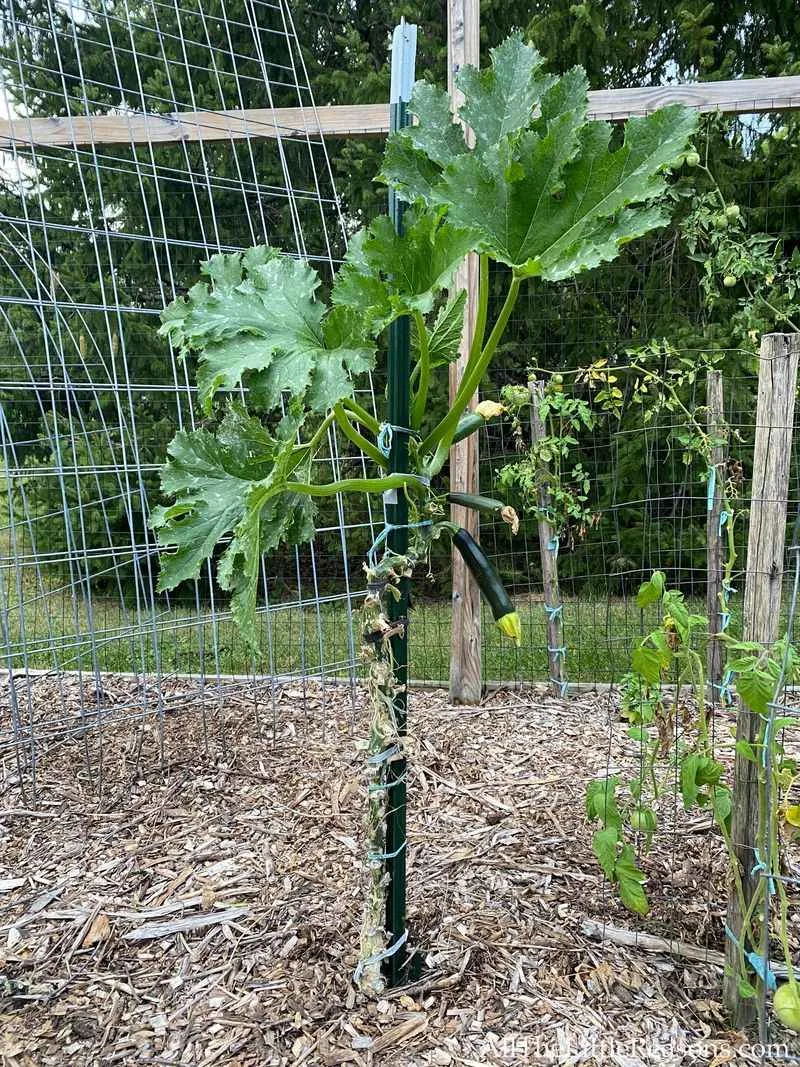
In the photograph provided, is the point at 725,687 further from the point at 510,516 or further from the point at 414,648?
the point at 414,648

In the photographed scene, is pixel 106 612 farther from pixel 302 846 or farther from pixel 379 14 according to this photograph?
pixel 379 14

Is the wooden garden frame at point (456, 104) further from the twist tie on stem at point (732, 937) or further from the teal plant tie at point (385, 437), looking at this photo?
the teal plant tie at point (385, 437)

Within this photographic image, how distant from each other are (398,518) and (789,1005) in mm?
1210

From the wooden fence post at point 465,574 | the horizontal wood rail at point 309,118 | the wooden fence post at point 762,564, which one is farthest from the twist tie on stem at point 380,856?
the horizontal wood rail at point 309,118

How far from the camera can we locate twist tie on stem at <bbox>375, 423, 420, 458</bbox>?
155 centimetres

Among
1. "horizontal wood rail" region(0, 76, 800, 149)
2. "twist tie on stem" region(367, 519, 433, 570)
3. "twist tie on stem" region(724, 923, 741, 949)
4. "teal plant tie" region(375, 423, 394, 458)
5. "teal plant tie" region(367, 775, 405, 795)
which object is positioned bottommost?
"twist tie on stem" region(724, 923, 741, 949)

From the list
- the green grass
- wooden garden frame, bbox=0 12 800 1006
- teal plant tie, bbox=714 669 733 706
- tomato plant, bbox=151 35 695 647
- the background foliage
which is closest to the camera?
tomato plant, bbox=151 35 695 647

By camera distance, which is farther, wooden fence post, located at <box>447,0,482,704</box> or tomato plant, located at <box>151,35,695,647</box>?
wooden fence post, located at <box>447,0,482,704</box>

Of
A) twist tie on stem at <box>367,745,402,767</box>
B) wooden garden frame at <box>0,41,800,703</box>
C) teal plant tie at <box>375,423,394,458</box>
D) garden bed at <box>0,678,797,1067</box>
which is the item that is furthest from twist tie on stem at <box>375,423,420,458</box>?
wooden garden frame at <box>0,41,800,703</box>

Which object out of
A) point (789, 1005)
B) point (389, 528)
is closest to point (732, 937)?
point (789, 1005)

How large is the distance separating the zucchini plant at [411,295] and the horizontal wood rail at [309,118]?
1.98m

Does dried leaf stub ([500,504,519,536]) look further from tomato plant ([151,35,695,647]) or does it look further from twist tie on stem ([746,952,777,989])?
twist tie on stem ([746,952,777,989])

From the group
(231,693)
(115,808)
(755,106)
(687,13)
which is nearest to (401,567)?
(115,808)

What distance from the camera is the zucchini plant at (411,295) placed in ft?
4.15
